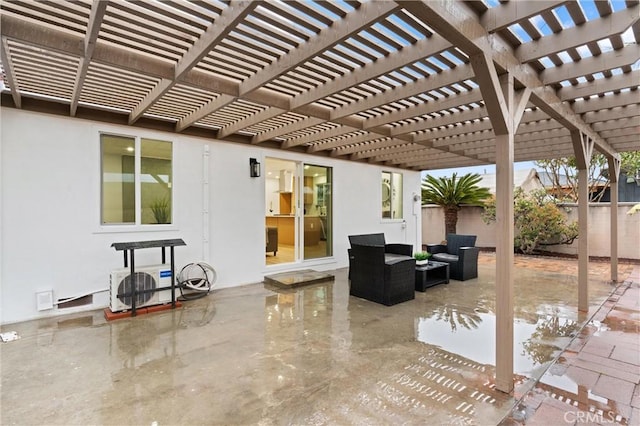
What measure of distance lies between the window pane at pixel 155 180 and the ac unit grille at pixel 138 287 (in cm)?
107

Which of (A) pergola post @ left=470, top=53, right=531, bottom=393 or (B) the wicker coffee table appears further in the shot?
(B) the wicker coffee table

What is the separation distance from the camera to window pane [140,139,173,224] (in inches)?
204

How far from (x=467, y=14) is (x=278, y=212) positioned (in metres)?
9.38

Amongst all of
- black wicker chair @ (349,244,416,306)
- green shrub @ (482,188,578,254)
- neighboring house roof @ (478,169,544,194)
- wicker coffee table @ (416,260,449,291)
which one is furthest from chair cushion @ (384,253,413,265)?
neighboring house roof @ (478,169,544,194)

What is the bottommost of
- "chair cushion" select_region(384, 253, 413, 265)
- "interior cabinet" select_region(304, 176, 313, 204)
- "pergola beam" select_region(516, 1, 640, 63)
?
"chair cushion" select_region(384, 253, 413, 265)

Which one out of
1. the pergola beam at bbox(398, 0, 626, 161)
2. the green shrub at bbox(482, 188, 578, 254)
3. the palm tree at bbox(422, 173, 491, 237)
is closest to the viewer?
the pergola beam at bbox(398, 0, 626, 161)

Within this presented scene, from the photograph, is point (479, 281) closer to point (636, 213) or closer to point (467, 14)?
point (467, 14)

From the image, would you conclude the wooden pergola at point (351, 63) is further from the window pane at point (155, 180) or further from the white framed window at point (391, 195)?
the white framed window at point (391, 195)

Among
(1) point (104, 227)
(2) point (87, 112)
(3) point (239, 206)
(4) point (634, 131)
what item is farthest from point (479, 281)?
(2) point (87, 112)

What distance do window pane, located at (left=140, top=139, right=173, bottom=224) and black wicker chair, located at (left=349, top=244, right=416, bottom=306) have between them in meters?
3.38

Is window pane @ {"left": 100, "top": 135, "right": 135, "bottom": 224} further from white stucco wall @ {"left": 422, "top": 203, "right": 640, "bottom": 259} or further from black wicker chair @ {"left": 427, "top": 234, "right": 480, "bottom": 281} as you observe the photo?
white stucco wall @ {"left": 422, "top": 203, "right": 640, "bottom": 259}

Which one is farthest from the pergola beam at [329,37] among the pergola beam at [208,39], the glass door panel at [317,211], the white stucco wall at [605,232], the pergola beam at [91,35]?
the white stucco wall at [605,232]

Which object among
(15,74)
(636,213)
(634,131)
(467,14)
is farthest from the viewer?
(636,213)

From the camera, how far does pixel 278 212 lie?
1112 cm
